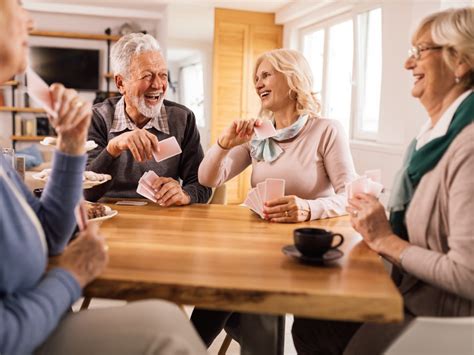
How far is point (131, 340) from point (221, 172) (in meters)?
1.20

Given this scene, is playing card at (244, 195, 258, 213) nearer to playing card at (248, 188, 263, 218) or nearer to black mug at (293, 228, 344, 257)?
playing card at (248, 188, 263, 218)

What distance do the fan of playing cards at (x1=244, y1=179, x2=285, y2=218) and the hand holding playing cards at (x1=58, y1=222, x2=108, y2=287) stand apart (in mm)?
746

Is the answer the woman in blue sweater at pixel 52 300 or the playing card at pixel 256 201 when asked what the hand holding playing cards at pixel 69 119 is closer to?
the woman in blue sweater at pixel 52 300

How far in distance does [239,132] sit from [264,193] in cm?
29

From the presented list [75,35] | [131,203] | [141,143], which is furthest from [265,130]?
[75,35]

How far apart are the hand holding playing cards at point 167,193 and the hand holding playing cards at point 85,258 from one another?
809 millimetres

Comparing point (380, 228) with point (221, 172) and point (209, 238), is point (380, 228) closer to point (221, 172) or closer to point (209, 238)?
point (209, 238)

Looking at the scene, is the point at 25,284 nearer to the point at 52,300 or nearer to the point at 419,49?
the point at 52,300

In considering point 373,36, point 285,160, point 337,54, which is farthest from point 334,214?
point 337,54

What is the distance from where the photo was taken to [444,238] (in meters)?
1.36

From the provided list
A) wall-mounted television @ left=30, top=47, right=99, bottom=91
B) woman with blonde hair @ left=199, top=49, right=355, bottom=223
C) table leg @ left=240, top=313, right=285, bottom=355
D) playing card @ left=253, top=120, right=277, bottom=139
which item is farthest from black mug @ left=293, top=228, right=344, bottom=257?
wall-mounted television @ left=30, top=47, right=99, bottom=91

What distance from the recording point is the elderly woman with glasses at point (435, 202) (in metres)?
1.26

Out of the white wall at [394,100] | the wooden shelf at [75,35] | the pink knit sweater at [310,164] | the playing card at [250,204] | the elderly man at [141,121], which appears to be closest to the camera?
the playing card at [250,204]

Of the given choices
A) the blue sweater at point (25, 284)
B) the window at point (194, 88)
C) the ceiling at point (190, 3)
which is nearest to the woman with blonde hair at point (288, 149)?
the blue sweater at point (25, 284)
